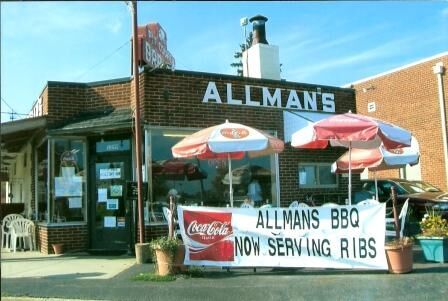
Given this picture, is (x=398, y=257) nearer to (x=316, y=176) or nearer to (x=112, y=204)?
(x=316, y=176)

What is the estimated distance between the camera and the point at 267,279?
8180mm

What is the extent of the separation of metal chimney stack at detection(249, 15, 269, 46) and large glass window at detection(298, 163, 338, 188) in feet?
11.6

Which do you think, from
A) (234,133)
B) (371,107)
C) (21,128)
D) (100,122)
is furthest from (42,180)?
(371,107)

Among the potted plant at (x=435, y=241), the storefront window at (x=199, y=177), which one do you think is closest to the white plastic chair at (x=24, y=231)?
the storefront window at (x=199, y=177)

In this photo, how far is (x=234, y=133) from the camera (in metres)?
8.95

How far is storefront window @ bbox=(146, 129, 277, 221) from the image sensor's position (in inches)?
450

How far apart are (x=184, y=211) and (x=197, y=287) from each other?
1581 mm

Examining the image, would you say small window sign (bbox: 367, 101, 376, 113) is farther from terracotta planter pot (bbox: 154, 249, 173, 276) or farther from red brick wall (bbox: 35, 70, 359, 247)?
terracotta planter pot (bbox: 154, 249, 173, 276)

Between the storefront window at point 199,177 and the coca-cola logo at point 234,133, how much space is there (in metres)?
2.86

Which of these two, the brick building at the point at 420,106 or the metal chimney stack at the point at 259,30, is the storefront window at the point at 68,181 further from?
the brick building at the point at 420,106

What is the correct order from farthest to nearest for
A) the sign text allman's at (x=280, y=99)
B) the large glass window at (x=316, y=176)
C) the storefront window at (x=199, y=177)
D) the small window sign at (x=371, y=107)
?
the small window sign at (x=371, y=107)
the large glass window at (x=316, y=176)
the sign text allman's at (x=280, y=99)
the storefront window at (x=199, y=177)

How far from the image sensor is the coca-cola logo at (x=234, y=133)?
29.1 ft

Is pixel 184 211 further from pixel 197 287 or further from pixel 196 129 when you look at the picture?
pixel 196 129

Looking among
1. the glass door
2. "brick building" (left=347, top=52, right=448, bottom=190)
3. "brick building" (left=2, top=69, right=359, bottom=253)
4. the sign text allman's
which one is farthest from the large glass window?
Answer: "brick building" (left=347, top=52, right=448, bottom=190)
